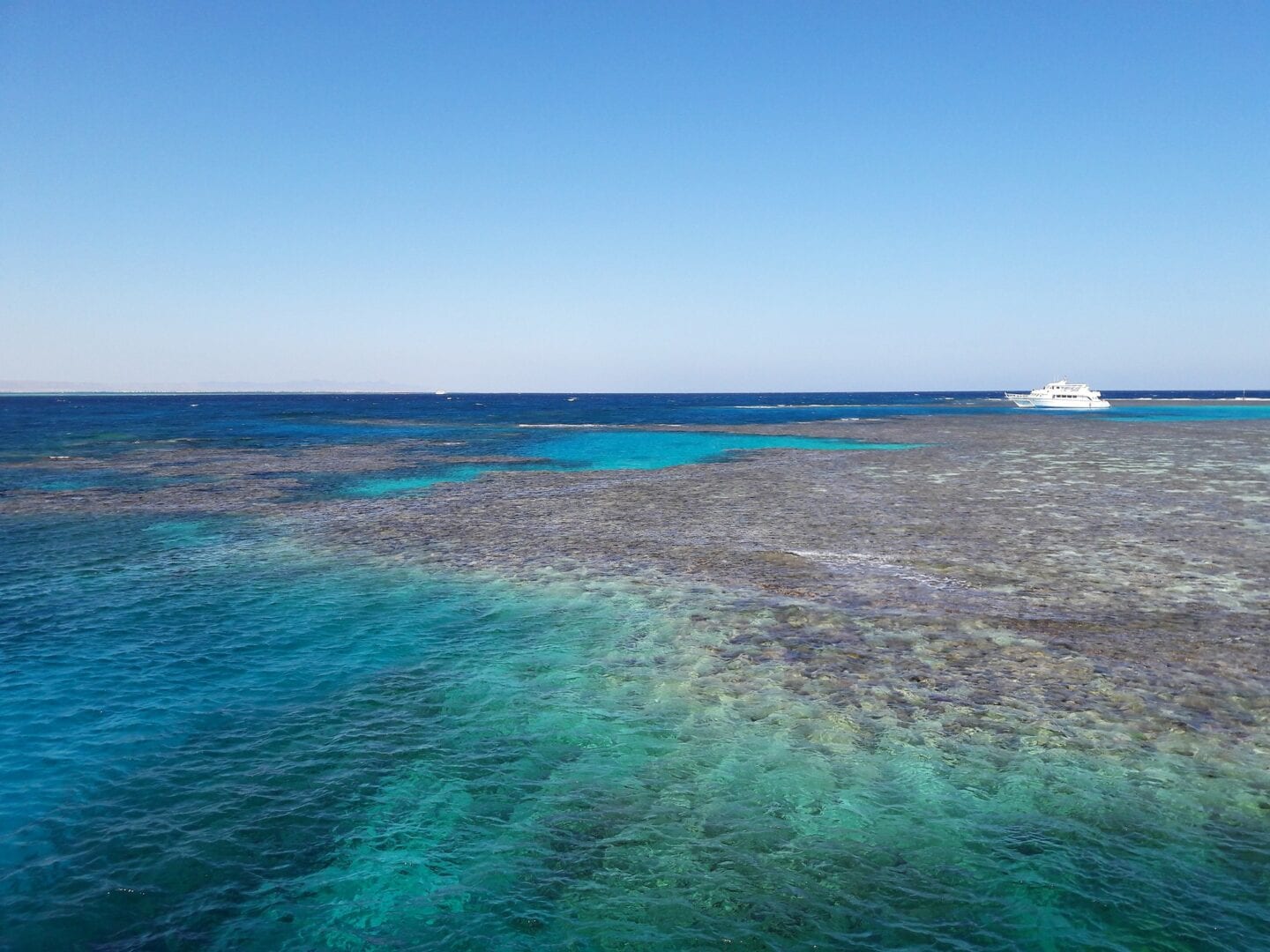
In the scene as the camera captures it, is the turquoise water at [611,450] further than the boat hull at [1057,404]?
No

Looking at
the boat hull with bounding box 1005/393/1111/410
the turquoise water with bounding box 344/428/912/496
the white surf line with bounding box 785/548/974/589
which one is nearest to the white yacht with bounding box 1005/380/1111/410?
the boat hull with bounding box 1005/393/1111/410

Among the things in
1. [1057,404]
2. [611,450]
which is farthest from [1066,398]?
[611,450]

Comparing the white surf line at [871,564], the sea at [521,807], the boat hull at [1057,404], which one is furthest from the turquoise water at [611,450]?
the boat hull at [1057,404]

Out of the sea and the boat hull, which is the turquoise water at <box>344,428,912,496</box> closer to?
the sea

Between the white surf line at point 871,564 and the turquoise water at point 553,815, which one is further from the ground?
the white surf line at point 871,564

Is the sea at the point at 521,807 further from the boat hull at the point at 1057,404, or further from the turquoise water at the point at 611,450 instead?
the boat hull at the point at 1057,404

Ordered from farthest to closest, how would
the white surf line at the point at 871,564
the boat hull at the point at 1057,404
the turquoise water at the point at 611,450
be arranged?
the boat hull at the point at 1057,404 → the turquoise water at the point at 611,450 → the white surf line at the point at 871,564
